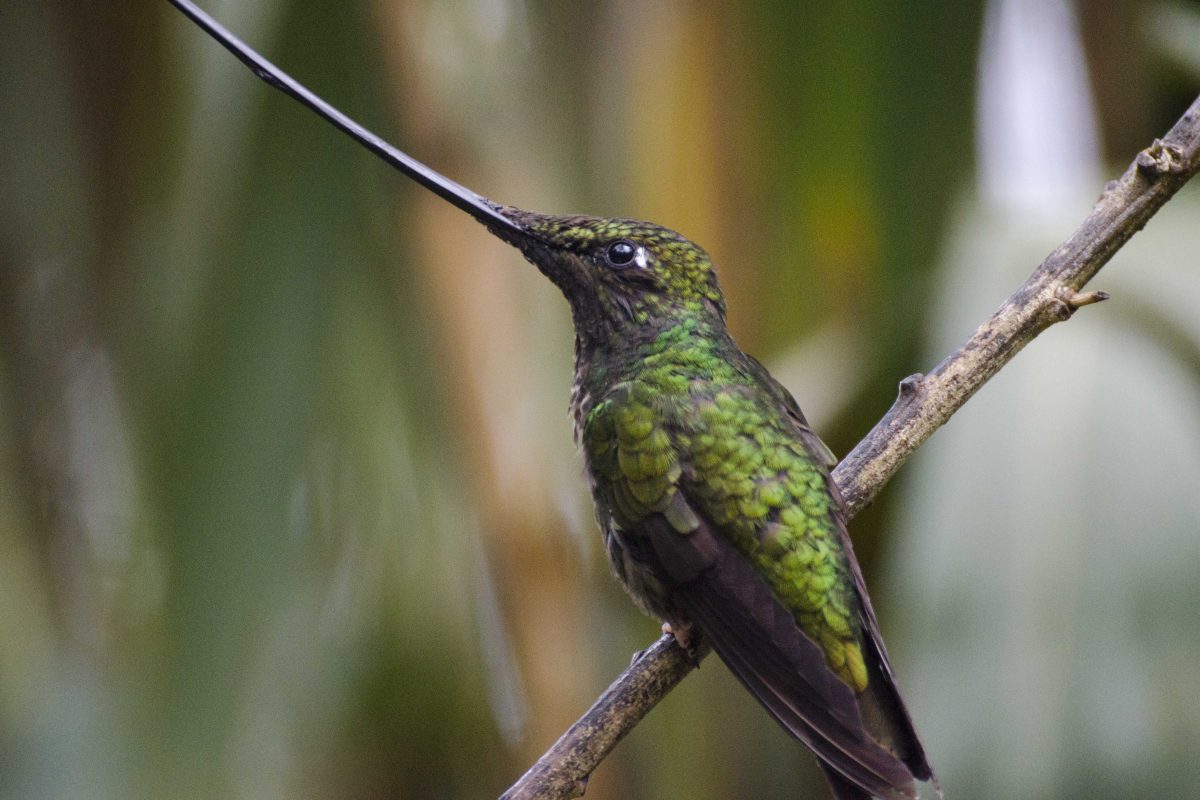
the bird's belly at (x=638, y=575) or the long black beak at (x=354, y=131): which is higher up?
the long black beak at (x=354, y=131)

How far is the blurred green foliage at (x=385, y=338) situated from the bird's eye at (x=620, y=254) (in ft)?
1.95

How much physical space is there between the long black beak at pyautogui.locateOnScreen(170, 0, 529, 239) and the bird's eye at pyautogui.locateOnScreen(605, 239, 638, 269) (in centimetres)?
15

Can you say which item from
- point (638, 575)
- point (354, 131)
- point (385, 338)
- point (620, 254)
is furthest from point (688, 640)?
point (385, 338)

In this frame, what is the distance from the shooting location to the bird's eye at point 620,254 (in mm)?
2230

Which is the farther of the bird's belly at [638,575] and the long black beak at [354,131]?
the bird's belly at [638,575]

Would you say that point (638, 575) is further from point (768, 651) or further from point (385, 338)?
point (385, 338)

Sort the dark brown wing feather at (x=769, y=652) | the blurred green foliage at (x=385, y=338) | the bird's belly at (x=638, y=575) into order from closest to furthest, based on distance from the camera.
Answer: the dark brown wing feather at (x=769, y=652), the bird's belly at (x=638, y=575), the blurred green foliage at (x=385, y=338)

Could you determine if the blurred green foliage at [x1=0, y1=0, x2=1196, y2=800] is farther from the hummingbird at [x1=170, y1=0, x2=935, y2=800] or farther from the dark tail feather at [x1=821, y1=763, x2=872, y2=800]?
the dark tail feather at [x1=821, y1=763, x2=872, y2=800]

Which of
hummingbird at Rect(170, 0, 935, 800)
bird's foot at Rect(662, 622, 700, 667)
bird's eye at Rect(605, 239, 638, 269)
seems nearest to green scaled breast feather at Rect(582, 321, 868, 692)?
hummingbird at Rect(170, 0, 935, 800)

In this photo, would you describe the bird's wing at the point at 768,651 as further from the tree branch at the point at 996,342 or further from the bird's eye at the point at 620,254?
the bird's eye at the point at 620,254

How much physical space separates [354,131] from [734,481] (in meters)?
0.76

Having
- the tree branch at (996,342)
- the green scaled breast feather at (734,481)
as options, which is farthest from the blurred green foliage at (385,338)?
the tree branch at (996,342)

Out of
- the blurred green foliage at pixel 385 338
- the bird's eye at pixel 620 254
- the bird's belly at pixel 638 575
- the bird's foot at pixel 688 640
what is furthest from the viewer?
the blurred green foliage at pixel 385 338

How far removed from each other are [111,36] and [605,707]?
2043mm
